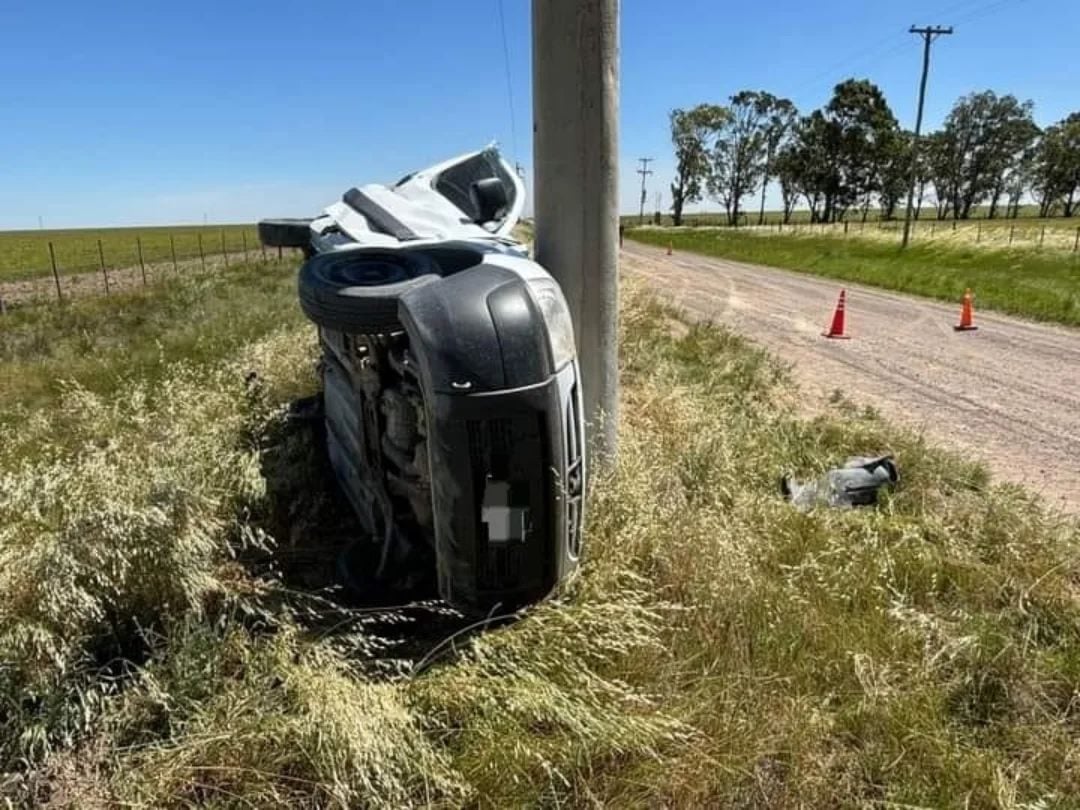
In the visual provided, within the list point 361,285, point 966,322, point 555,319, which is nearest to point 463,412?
point 555,319

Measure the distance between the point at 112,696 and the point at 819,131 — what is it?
73936 millimetres

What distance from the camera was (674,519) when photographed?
3.01 metres

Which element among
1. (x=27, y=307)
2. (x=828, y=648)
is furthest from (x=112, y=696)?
(x=27, y=307)

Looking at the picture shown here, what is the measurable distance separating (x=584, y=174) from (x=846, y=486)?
90.6 inches

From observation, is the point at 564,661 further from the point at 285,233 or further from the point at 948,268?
the point at 948,268

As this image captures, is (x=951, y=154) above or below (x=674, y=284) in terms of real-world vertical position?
above

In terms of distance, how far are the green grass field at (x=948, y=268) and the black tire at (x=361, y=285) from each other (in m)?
12.8

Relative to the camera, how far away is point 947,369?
850 centimetres

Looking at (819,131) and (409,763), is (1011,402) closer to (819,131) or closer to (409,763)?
(409,763)

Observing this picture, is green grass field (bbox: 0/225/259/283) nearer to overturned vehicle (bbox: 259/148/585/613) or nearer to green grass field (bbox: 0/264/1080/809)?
overturned vehicle (bbox: 259/148/585/613)

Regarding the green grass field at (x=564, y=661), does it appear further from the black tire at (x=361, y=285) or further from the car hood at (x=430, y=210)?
the car hood at (x=430, y=210)

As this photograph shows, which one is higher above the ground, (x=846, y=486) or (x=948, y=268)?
(x=846, y=486)

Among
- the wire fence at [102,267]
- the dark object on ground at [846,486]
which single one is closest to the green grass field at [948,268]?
the dark object on ground at [846,486]

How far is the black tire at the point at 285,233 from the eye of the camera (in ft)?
13.6
